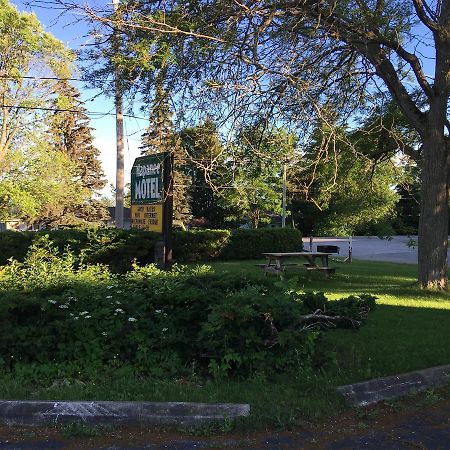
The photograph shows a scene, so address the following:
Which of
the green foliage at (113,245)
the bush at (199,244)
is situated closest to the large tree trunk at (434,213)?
the green foliage at (113,245)

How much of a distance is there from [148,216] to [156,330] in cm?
585

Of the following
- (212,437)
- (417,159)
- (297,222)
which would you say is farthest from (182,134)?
(297,222)

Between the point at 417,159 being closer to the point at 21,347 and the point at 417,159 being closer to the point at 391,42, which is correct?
the point at 391,42

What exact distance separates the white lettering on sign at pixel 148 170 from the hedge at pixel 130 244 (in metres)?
1.92

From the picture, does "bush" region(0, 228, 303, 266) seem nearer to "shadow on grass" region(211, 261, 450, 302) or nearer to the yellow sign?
the yellow sign

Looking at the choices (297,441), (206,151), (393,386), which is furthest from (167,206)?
(297,441)

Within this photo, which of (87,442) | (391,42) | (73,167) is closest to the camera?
(87,442)

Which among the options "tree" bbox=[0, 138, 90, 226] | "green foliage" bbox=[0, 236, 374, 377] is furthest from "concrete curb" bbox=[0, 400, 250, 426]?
"tree" bbox=[0, 138, 90, 226]

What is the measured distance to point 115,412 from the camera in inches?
157

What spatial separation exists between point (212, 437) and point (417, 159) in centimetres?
918

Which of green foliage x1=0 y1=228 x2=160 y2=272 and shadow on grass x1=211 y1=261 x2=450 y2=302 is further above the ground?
green foliage x1=0 y1=228 x2=160 y2=272

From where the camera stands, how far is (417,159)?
11305 millimetres

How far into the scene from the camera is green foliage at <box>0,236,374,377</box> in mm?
4867

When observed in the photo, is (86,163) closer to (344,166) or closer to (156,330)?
(344,166)
